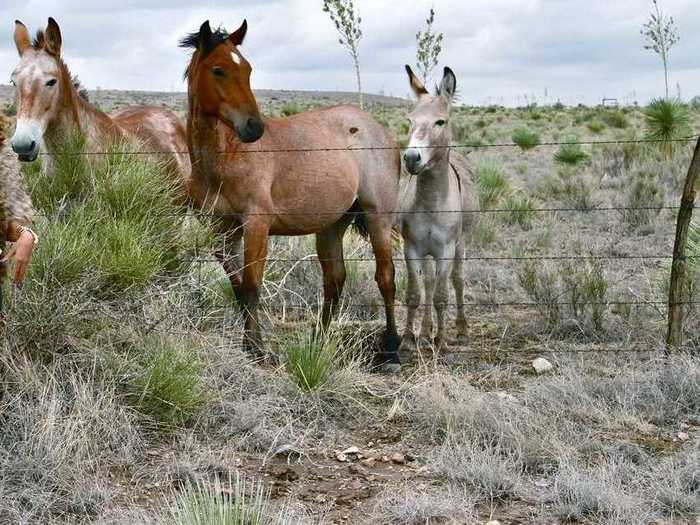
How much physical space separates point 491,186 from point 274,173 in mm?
9271

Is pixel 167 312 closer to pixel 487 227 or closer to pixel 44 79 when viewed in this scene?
pixel 44 79

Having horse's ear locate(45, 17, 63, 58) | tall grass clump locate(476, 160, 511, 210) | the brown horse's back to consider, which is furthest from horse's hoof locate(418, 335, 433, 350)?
tall grass clump locate(476, 160, 511, 210)

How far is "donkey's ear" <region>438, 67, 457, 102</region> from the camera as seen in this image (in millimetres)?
7941

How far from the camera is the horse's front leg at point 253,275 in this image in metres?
7.02

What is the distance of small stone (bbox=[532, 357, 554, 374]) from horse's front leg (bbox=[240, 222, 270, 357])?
2114 mm

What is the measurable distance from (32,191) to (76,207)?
35 centimetres

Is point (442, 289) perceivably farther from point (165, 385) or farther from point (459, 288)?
point (165, 385)

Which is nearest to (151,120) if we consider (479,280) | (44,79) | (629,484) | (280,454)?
(44,79)

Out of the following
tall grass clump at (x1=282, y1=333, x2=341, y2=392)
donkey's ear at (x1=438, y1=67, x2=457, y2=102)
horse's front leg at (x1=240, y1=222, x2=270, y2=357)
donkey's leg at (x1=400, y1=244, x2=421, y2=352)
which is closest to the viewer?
tall grass clump at (x1=282, y1=333, x2=341, y2=392)

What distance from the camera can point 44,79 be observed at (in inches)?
289

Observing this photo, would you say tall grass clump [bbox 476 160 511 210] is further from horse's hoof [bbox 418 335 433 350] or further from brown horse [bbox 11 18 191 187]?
brown horse [bbox 11 18 191 187]

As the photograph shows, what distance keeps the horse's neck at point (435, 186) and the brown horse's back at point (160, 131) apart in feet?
7.05

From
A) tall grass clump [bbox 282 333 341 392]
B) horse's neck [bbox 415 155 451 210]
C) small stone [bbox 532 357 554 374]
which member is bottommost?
small stone [bbox 532 357 554 374]

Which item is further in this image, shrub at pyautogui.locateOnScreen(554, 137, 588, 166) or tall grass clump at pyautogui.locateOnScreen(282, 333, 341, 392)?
shrub at pyautogui.locateOnScreen(554, 137, 588, 166)
